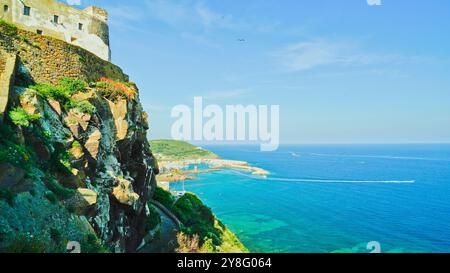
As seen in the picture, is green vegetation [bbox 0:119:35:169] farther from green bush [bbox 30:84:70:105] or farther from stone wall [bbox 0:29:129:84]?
stone wall [bbox 0:29:129:84]

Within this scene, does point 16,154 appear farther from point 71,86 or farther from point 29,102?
point 71,86

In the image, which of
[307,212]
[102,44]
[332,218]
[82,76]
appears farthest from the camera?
[307,212]

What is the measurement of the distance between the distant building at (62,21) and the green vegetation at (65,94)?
1022 cm

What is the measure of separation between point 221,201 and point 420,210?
46.7 m

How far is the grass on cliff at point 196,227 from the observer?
2570cm

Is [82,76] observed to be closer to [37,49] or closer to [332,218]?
[37,49]

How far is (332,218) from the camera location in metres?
61.3

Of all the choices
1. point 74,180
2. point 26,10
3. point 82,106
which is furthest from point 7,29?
point 26,10

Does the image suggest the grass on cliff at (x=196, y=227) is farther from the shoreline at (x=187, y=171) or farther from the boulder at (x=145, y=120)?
the shoreline at (x=187, y=171)

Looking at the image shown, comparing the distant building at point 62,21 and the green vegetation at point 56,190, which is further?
the distant building at point 62,21

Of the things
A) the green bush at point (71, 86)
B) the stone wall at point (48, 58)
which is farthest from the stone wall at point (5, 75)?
the green bush at point (71, 86)

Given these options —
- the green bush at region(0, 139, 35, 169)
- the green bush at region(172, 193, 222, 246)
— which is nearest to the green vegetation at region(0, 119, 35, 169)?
the green bush at region(0, 139, 35, 169)

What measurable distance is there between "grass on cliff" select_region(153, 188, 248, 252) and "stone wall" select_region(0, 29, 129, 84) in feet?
50.3
